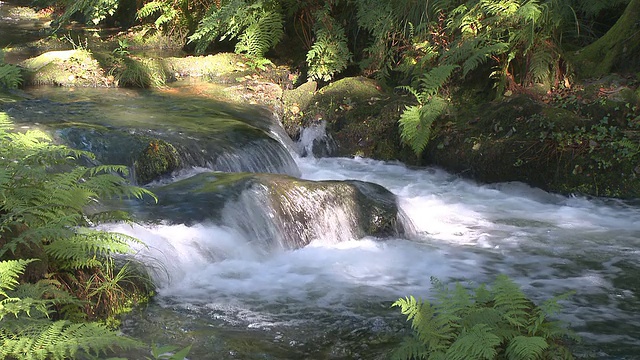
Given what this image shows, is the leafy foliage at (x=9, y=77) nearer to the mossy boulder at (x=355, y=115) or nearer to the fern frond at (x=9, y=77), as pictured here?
the fern frond at (x=9, y=77)

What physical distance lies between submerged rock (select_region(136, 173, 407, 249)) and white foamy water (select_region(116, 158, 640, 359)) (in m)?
0.14

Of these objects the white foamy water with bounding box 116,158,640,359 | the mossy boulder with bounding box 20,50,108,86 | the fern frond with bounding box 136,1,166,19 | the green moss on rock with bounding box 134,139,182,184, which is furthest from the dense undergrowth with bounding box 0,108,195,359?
the fern frond with bounding box 136,1,166,19

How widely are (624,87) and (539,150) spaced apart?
149 cm

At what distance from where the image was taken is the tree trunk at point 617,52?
9.16 meters

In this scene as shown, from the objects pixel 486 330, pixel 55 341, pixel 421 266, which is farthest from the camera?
pixel 421 266

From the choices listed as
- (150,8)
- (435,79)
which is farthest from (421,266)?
(150,8)

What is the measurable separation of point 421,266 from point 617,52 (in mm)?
5084

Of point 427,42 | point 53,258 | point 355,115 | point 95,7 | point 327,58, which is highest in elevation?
point 95,7

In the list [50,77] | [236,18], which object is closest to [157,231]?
[50,77]

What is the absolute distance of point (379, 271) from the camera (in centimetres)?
617

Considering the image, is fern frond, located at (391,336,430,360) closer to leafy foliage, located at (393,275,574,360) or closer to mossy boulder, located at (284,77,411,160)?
leafy foliage, located at (393,275,574,360)

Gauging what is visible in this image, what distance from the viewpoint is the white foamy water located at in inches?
203

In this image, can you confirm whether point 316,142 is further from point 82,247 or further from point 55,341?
point 55,341

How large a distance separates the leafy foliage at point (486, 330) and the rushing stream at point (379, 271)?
474mm
